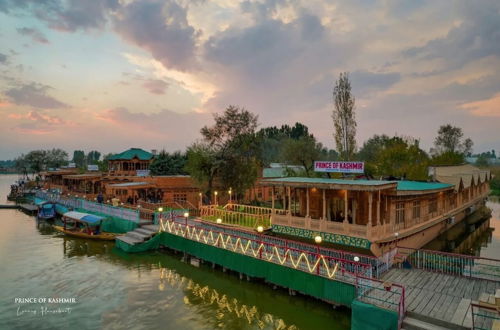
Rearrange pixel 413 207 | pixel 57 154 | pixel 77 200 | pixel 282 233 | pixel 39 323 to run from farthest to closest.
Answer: pixel 57 154, pixel 77 200, pixel 413 207, pixel 282 233, pixel 39 323

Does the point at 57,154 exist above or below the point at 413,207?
above

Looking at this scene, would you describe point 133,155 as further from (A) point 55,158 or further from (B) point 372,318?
(A) point 55,158

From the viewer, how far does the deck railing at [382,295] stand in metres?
11.2

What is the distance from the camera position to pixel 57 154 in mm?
104500

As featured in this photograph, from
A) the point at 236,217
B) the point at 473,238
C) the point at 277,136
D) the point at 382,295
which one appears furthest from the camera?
the point at 277,136

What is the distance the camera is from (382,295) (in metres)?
12.5

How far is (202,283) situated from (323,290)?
786 centimetres

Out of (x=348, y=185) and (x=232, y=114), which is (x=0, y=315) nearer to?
(x=348, y=185)

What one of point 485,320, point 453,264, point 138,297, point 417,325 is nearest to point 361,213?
point 453,264

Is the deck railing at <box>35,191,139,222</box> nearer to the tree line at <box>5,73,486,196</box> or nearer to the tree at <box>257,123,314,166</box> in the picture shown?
the tree line at <box>5,73,486,196</box>

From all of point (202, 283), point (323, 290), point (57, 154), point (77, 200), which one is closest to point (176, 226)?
point (202, 283)

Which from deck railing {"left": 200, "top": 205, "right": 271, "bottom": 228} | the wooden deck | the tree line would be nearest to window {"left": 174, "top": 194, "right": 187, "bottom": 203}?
the tree line

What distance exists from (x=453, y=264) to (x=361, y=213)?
567 centimetres

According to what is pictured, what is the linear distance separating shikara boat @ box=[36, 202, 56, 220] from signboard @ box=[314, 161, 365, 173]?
1426 inches
